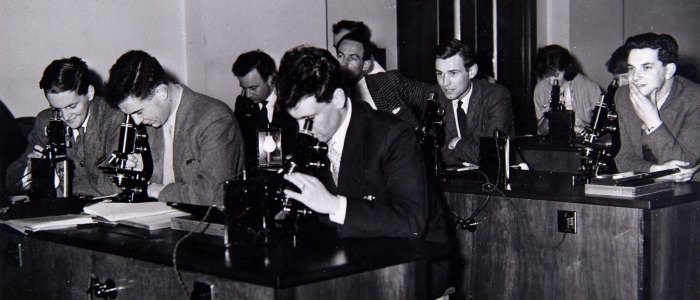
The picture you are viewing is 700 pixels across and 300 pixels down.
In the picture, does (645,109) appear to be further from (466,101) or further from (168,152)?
(168,152)

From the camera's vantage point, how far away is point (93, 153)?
3262 mm

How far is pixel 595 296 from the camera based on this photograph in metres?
2.71

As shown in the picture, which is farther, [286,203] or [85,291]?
[85,291]

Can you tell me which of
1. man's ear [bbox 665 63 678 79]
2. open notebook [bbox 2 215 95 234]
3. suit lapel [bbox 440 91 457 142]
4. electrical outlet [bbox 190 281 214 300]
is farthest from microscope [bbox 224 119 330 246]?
suit lapel [bbox 440 91 457 142]

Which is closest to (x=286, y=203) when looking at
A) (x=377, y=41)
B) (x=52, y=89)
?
(x=52, y=89)

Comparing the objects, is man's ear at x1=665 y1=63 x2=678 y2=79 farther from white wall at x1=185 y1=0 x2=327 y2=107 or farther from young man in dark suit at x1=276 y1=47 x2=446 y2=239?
white wall at x1=185 y1=0 x2=327 y2=107

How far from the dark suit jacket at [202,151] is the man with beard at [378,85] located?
143 centimetres

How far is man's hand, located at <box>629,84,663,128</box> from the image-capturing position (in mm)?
3115

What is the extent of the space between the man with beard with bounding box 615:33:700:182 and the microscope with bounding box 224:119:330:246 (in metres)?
1.95

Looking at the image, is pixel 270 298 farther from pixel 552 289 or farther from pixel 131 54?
pixel 552 289

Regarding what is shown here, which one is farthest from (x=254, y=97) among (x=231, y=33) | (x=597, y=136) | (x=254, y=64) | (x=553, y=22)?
(x=553, y=22)

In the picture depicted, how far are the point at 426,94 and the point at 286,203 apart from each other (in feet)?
8.59

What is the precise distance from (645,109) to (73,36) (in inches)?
149

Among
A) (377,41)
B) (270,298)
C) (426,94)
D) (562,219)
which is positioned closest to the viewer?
(270,298)
